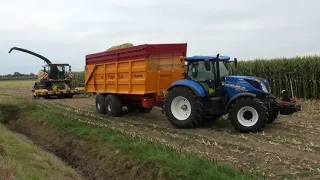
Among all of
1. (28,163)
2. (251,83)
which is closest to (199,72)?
(251,83)

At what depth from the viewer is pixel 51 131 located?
1172 centimetres

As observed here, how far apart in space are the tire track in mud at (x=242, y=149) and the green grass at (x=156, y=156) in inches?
23.2

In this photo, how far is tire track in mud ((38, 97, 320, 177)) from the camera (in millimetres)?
6207

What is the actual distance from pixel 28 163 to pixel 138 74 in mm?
5303

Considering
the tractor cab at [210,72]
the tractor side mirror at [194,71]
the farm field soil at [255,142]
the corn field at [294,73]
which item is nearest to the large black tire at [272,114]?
the farm field soil at [255,142]

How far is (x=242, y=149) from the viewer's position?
7.45 meters

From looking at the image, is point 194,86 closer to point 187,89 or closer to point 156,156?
point 187,89

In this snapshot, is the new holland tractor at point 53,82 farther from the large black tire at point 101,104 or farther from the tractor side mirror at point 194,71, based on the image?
the tractor side mirror at point 194,71

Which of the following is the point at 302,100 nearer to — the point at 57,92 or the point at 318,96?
the point at 318,96

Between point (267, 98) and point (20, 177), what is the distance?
644cm

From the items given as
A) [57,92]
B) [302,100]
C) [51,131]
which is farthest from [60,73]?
[302,100]

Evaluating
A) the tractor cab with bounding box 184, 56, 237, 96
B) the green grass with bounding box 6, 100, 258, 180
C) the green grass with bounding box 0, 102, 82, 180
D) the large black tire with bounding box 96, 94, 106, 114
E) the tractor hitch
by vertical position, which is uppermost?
the tractor cab with bounding box 184, 56, 237, 96

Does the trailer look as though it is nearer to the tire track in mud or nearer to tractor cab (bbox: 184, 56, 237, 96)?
tractor cab (bbox: 184, 56, 237, 96)

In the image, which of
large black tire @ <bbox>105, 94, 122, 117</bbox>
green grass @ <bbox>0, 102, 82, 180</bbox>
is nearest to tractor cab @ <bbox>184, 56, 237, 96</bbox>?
large black tire @ <bbox>105, 94, 122, 117</bbox>
